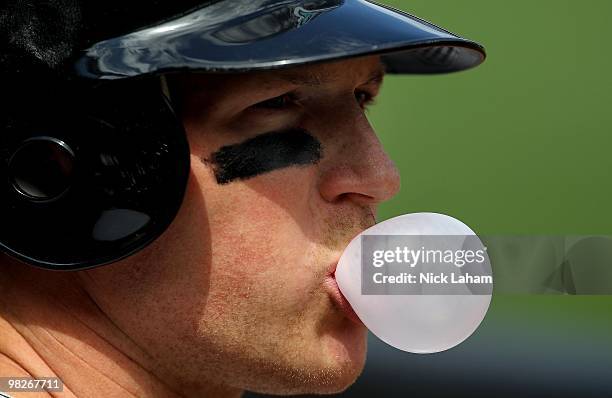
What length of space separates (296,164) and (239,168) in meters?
0.07

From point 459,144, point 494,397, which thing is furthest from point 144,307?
point 494,397

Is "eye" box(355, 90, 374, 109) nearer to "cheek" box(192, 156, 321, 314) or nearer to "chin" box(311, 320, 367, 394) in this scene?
"cheek" box(192, 156, 321, 314)

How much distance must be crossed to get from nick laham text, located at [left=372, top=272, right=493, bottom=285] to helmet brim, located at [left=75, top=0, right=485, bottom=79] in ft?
0.87

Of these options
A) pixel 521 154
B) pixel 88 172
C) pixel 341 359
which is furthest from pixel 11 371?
pixel 521 154

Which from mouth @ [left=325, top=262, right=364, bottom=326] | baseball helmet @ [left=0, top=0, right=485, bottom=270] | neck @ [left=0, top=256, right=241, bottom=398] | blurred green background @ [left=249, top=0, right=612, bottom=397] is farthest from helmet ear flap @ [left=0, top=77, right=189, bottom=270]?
blurred green background @ [left=249, top=0, right=612, bottom=397]

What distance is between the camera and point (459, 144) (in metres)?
2.64

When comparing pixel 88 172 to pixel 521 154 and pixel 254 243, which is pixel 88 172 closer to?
pixel 254 243

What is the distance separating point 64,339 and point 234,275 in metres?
0.22

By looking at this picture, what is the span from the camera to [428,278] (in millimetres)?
1148

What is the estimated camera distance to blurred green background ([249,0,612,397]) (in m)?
2.53

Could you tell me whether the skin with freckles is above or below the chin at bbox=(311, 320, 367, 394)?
above

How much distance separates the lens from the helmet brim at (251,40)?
1.04 meters

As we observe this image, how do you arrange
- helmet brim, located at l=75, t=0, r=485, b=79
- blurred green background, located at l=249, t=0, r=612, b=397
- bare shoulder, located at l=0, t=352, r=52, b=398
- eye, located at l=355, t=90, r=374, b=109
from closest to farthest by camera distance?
1. helmet brim, located at l=75, t=0, r=485, b=79
2. bare shoulder, located at l=0, t=352, r=52, b=398
3. eye, located at l=355, t=90, r=374, b=109
4. blurred green background, located at l=249, t=0, r=612, b=397

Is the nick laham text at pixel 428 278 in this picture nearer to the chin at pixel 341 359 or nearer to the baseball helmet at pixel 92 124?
the chin at pixel 341 359
